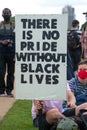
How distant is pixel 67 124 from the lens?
254 inches

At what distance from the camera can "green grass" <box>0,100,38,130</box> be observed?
8742 millimetres

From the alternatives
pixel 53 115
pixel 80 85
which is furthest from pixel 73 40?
pixel 53 115

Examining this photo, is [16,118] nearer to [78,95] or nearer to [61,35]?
[78,95]

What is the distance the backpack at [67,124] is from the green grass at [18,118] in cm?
212

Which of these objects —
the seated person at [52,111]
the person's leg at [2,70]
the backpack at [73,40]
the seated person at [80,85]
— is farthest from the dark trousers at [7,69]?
the seated person at [52,111]

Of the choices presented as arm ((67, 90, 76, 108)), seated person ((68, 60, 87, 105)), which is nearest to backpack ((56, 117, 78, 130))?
arm ((67, 90, 76, 108))

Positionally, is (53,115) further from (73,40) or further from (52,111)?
(73,40)

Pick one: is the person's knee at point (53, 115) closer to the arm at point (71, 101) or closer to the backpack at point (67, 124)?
the arm at point (71, 101)

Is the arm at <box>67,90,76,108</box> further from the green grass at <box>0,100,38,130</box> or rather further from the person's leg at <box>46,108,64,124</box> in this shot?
the green grass at <box>0,100,38,130</box>

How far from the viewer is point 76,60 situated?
13.5m

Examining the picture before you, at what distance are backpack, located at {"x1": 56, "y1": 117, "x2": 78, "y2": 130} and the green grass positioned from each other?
6.96ft

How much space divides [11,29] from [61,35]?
5.59 meters

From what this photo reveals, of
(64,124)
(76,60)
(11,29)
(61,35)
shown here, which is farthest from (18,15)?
(76,60)

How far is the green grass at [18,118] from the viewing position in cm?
874
